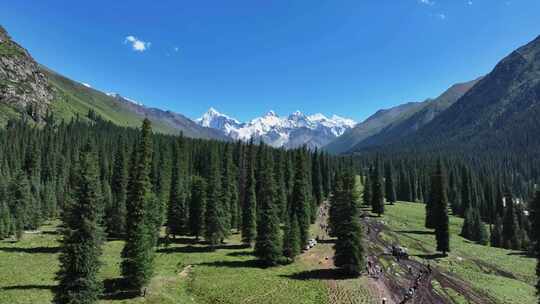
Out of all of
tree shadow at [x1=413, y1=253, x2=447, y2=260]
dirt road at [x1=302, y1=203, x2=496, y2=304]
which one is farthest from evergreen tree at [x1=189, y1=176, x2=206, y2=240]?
tree shadow at [x1=413, y1=253, x2=447, y2=260]

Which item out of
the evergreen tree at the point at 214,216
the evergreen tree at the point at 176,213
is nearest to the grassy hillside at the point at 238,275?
the evergreen tree at the point at 214,216

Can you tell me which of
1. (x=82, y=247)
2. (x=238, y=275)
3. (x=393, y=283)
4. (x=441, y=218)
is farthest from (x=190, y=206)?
(x=441, y=218)

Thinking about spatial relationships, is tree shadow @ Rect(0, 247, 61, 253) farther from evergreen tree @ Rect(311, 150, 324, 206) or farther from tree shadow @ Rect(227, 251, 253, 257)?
evergreen tree @ Rect(311, 150, 324, 206)

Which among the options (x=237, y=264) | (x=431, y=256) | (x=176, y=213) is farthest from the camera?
(x=176, y=213)

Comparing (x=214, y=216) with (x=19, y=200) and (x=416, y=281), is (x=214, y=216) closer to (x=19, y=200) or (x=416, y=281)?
(x=416, y=281)

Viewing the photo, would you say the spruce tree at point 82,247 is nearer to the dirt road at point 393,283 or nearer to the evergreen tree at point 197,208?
the dirt road at point 393,283

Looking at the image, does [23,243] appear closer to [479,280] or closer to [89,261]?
[89,261]
